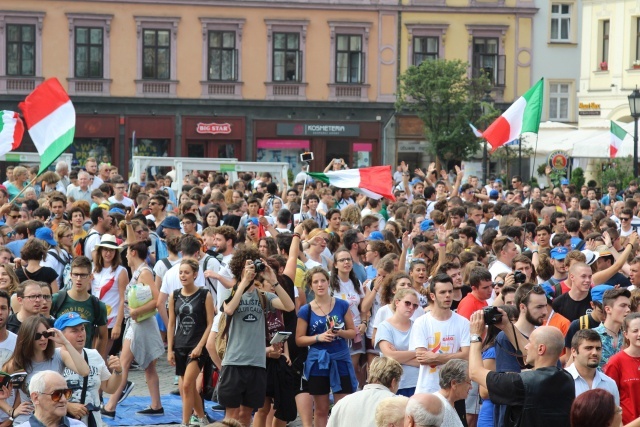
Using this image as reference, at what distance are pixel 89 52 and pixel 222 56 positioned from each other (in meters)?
5.05

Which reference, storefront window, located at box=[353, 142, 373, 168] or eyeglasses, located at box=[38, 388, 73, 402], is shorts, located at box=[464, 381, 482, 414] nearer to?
eyeglasses, located at box=[38, 388, 73, 402]

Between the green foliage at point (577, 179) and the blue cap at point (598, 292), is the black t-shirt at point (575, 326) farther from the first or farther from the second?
the green foliage at point (577, 179)

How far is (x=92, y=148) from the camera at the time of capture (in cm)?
4559

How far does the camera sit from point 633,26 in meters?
46.1

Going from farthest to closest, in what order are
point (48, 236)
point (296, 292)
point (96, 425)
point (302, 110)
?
point (302, 110), point (48, 236), point (296, 292), point (96, 425)

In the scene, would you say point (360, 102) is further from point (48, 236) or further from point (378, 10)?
point (48, 236)

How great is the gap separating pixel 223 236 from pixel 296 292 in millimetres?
1256

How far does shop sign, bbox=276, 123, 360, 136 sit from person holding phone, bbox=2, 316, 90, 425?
1533 inches

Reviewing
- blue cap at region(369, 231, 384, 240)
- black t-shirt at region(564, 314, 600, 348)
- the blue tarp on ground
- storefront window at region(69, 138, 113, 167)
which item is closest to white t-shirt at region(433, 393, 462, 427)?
black t-shirt at region(564, 314, 600, 348)

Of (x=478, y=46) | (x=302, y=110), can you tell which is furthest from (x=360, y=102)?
(x=478, y=46)

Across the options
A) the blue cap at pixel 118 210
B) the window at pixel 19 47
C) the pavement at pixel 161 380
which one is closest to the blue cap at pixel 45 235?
the pavement at pixel 161 380

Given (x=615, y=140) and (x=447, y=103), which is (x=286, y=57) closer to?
(x=447, y=103)

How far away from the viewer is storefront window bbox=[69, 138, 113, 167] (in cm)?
4522

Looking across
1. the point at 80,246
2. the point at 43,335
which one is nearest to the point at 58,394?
the point at 43,335
